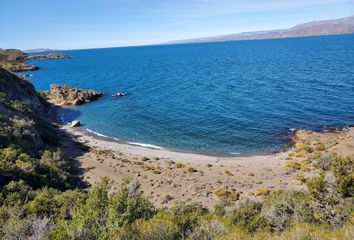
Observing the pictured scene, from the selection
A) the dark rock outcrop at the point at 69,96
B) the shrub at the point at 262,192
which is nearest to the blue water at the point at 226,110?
the dark rock outcrop at the point at 69,96

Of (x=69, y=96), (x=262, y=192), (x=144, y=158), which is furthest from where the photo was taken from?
(x=69, y=96)

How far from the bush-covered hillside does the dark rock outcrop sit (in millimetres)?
39577

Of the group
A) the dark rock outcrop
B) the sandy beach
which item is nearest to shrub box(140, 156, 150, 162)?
the sandy beach

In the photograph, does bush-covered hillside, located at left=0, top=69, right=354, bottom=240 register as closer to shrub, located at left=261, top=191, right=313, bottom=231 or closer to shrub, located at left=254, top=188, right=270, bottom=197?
shrub, located at left=261, top=191, right=313, bottom=231

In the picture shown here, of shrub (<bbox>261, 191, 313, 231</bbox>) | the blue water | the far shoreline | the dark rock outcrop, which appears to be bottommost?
the far shoreline

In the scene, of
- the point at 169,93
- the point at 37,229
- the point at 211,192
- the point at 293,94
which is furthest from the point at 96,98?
the point at 37,229

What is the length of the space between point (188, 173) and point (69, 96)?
49035 mm

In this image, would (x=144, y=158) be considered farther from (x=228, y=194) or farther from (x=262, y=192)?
(x=262, y=192)

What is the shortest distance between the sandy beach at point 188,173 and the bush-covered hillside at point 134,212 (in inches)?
148

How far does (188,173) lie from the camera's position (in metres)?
31.1

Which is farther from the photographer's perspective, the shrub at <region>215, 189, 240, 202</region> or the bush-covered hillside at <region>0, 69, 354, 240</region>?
the shrub at <region>215, 189, 240, 202</region>

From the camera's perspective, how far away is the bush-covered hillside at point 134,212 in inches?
465

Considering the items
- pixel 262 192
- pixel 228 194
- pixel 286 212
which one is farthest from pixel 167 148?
pixel 286 212

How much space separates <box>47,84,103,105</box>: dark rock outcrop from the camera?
68250mm
